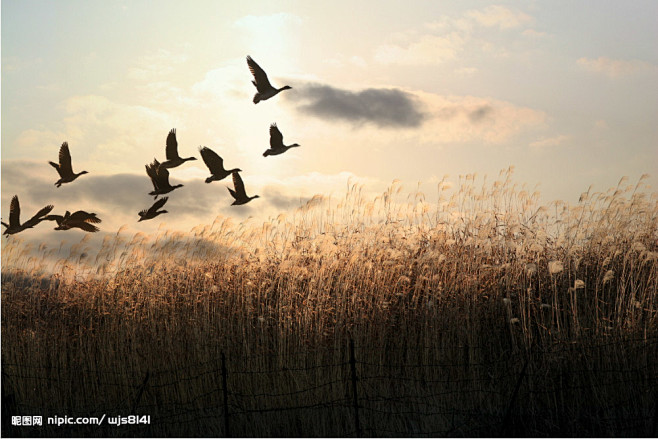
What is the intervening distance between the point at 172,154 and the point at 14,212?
181cm

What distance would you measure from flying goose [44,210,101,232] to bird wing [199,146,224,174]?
58.6 inches

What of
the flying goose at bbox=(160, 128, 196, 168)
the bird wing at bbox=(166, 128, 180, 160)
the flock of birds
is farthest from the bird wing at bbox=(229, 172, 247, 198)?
the bird wing at bbox=(166, 128, 180, 160)

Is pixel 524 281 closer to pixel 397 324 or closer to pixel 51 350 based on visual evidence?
pixel 397 324

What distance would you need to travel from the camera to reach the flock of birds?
21.2 ft

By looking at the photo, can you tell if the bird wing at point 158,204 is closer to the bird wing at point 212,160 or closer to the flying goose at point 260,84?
the bird wing at point 212,160

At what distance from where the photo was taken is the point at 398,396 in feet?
16.5

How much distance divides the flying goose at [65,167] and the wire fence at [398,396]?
8.07 feet

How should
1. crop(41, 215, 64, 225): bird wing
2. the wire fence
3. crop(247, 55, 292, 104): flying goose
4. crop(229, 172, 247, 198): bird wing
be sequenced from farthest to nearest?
crop(229, 172, 247, 198): bird wing < crop(41, 215, 64, 225): bird wing < crop(247, 55, 292, 104): flying goose < the wire fence

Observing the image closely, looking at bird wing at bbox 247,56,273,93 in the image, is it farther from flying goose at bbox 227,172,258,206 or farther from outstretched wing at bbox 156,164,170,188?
outstretched wing at bbox 156,164,170,188

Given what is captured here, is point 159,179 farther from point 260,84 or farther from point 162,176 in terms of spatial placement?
point 260,84

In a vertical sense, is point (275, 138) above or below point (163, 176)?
above

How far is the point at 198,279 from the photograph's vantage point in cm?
700

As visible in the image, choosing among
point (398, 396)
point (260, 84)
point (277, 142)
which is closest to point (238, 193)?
point (277, 142)

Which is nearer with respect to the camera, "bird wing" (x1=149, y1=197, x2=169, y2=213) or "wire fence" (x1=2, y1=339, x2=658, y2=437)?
"wire fence" (x1=2, y1=339, x2=658, y2=437)
